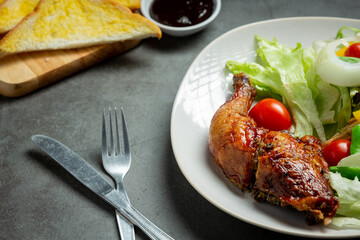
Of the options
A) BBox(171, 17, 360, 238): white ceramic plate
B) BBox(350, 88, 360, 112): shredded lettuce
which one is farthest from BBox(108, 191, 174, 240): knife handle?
BBox(350, 88, 360, 112): shredded lettuce

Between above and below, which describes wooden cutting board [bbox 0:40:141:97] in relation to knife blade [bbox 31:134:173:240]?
above

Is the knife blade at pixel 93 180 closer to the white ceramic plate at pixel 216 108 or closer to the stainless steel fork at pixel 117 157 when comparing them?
the stainless steel fork at pixel 117 157

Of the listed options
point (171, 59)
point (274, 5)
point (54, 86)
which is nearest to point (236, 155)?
point (171, 59)

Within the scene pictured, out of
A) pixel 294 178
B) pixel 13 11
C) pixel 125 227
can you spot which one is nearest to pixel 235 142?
pixel 294 178

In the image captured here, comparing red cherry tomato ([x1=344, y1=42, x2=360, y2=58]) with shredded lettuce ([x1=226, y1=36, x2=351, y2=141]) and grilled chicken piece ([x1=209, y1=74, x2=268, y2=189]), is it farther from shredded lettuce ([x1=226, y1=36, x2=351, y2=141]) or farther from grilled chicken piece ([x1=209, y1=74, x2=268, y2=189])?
grilled chicken piece ([x1=209, y1=74, x2=268, y2=189])

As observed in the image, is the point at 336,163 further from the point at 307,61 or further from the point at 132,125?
the point at 132,125

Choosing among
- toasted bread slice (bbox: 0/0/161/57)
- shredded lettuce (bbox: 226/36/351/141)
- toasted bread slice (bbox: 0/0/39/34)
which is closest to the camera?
shredded lettuce (bbox: 226/36/351/141)

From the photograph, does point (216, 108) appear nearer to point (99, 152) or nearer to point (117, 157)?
point (117, 157)
